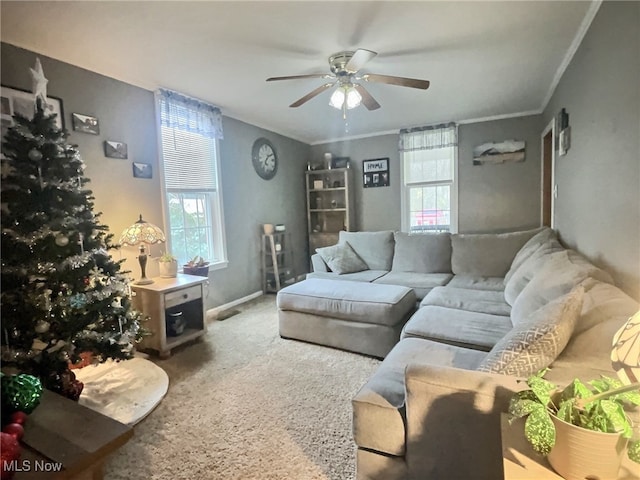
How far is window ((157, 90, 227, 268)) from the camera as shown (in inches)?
135

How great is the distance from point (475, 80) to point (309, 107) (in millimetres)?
1746

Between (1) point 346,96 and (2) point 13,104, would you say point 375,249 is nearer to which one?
(1) point 346,96

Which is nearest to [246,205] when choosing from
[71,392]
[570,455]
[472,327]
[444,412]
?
[71,392]

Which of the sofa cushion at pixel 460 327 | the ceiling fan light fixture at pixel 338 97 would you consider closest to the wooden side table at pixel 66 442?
the sofa cushion at pixel 460 327

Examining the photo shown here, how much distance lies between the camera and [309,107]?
395 cm

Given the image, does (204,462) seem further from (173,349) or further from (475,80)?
(475,80)

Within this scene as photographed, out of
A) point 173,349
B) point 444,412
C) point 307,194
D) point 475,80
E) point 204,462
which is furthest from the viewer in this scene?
point 307,194

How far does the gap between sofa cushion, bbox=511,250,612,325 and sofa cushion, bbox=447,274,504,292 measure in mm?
946

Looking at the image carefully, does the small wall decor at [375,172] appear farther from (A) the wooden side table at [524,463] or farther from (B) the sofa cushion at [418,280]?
(A) the wooden side table at [524,463]

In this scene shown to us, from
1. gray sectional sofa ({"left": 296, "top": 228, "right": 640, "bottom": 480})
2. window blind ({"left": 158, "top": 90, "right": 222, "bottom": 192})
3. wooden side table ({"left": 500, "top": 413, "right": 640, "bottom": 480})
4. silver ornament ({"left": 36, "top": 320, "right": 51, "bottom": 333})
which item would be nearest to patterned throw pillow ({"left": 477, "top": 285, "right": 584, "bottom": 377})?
gray sectional sofa ({"left": 296, "top": 228, "right": 640, "bottom": 480})

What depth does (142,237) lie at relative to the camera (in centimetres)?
282

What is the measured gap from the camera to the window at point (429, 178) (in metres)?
4.97

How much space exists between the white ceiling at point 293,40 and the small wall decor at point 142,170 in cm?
72

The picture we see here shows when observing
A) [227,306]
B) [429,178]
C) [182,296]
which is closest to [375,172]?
[429,178]
